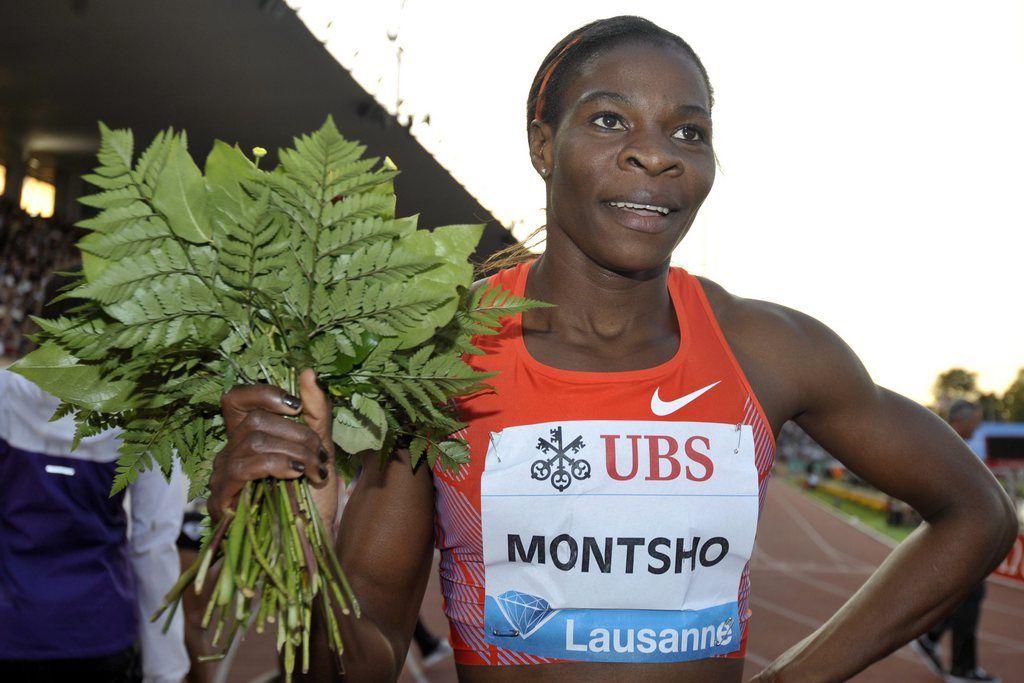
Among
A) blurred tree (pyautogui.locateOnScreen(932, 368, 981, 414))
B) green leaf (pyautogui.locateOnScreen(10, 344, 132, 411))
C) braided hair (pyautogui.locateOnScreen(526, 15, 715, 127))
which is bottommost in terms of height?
blurred tree (pyautogui.locateOnScreen(932, 368, 981, 414))

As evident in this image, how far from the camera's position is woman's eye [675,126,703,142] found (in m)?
2.02

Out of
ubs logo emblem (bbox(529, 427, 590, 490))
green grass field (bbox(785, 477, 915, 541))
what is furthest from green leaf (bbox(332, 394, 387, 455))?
green grass field (bbox(785, 477, 915, 541))

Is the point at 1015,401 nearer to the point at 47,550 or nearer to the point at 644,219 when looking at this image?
the point at 47,550

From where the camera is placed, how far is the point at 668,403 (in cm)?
205

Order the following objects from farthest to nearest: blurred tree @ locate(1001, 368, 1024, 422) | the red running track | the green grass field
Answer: blurred tree @ locate(1001, 368, 1024, 422) → the green grass field → the red running track

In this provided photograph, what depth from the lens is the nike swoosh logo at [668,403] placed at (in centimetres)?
203

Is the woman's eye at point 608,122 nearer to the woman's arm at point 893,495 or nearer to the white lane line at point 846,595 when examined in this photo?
the woman's arm at point 893,495

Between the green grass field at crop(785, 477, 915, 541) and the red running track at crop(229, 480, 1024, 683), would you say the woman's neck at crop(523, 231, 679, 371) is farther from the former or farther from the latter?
the green grass field at crop(785, 477, 915, 541)

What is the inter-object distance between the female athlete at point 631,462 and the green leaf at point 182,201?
0.67 m

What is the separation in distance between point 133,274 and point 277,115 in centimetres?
1409

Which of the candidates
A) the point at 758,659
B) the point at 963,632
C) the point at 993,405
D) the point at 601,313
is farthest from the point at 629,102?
the point at 993,405

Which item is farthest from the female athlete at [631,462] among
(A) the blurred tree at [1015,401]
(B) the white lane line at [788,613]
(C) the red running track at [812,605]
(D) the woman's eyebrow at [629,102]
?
(A) the blurred tree at [1015,401]

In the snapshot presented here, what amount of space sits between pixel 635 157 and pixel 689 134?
6.0 inches

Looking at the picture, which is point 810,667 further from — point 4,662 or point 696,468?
point 4,662
